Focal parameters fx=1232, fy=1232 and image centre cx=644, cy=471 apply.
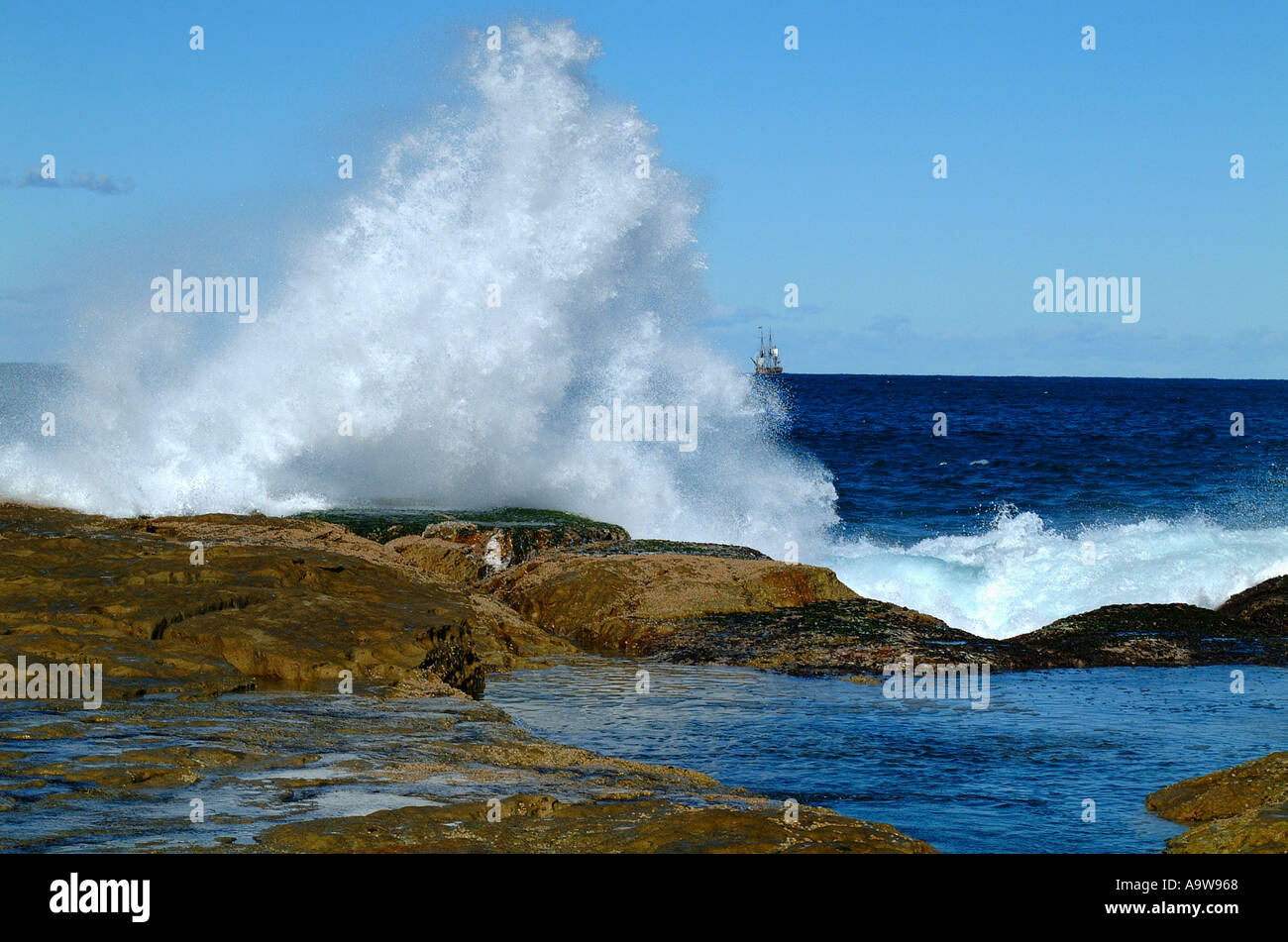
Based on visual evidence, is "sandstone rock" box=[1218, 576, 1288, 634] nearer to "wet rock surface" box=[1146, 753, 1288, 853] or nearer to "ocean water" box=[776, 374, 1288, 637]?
"ocean water" box=[776, 374, 1288, 637]

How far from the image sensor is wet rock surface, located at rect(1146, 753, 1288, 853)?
5.12 meters

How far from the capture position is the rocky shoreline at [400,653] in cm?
464

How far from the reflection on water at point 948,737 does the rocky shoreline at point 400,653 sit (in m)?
0.52

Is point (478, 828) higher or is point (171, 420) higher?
point (171, 420)

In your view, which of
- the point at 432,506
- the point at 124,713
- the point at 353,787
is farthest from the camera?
the point at 432,506

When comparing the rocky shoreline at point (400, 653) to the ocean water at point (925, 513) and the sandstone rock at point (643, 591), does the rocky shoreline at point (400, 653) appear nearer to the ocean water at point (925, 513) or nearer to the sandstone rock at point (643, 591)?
the sandstone rock at point (643, 591)

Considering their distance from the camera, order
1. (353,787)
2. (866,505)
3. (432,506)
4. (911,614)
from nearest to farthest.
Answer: (353,787) < (911,614) < (432,506) < (866,505)

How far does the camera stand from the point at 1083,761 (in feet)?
23.9
